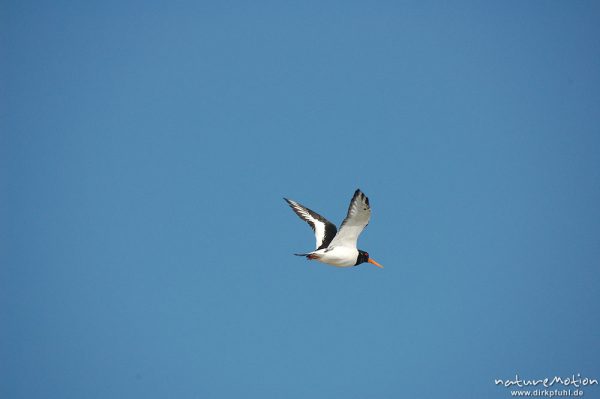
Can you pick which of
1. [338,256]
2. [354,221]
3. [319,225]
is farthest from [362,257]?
[354,221]

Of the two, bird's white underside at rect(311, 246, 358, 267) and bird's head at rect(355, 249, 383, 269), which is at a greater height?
bird's head at rect(355, 249, 383, 269)

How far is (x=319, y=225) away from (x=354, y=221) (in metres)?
3.24

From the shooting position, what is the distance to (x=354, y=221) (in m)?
15.7

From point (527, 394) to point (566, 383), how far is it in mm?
2136

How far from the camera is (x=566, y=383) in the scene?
66.3 ft

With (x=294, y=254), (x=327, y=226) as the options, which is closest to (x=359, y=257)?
(x=327, y=226)

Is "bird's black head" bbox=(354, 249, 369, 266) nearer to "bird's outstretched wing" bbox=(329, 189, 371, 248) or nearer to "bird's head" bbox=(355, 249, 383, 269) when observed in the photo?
"bird's head" bbox=(355, 249, 383, 269)

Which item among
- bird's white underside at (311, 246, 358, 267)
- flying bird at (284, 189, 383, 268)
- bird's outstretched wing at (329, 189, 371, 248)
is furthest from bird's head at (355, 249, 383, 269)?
bird's outstretched wing at (329, 189, 371, 248)

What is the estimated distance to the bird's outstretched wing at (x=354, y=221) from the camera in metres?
14.9

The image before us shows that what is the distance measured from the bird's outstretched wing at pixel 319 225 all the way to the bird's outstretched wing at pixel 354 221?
3.65 ft

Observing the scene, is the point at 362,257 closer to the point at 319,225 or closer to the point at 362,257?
the point at 362,257

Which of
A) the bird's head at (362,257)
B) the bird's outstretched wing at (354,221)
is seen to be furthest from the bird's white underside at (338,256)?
the bird's head at (362,257)

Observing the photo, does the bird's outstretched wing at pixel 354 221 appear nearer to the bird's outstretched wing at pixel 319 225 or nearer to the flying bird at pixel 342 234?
the flying bird at pixel 342 234

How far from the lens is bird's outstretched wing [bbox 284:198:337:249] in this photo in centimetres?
A: 1817
